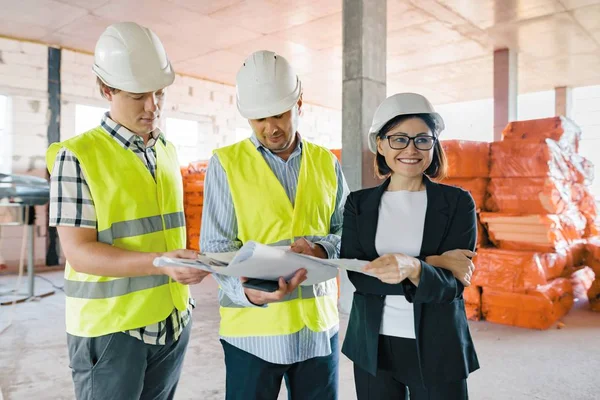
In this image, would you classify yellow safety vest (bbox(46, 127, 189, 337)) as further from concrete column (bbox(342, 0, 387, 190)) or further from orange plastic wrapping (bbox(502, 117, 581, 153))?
orange plastic wrapping (bbox(502, 117, 581, 153))

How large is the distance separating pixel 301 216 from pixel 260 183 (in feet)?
0.62

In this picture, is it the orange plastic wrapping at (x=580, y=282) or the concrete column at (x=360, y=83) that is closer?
the concrete column at (x=360, y=83)

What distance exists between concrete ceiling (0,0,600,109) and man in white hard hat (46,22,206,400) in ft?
18.3

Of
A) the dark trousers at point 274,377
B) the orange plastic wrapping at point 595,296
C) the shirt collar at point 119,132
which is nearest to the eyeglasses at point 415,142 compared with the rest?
the dark trousers at point 274,377

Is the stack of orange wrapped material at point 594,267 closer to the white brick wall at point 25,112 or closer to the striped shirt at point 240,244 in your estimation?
the striped shirt at point 240,244

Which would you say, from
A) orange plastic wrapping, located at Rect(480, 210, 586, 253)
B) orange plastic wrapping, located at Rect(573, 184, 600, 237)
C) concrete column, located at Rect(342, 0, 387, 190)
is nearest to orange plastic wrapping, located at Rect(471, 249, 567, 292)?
orange plastic wrapping, located at Rect(480, 210, 586, 253)

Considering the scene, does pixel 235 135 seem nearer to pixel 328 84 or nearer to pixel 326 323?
pixel 328 84

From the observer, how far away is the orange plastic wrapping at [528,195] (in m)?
4.79

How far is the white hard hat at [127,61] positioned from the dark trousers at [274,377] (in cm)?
96

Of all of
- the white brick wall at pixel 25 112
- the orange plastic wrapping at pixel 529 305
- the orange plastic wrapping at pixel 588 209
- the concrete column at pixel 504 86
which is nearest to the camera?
the orange plastic wrapping at pixel 529 305

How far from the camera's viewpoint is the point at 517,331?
466cm

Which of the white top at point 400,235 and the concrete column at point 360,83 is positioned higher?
the concrete column at point 360,83

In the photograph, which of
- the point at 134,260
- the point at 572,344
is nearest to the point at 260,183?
the point at 134,260

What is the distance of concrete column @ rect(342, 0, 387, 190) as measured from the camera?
199 inches
